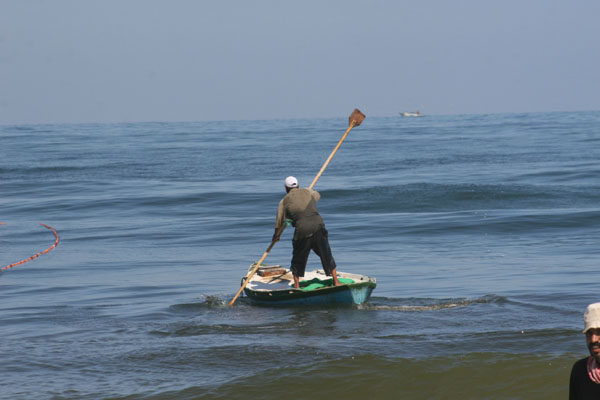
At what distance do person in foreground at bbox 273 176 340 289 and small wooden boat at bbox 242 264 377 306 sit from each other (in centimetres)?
28

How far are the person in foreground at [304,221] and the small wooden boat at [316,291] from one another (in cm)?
28

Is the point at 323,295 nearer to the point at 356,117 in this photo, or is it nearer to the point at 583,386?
the point at 356,117

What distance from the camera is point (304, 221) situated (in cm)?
1242

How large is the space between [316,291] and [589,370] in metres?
8.48

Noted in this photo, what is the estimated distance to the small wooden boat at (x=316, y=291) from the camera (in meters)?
12.4

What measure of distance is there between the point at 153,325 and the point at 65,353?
1.81m

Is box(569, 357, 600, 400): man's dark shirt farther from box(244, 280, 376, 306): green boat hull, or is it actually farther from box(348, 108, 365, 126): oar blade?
box(348, 108, 365, 126): oar blade

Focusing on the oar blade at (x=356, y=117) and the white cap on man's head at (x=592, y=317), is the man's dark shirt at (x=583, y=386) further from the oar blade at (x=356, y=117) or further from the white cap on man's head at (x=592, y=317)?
the oar blade at (x=356, y=117)

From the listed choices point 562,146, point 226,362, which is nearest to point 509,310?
point 226,362

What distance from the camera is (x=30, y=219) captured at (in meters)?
27.5

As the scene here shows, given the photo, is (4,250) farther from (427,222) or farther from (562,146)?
(562,146)

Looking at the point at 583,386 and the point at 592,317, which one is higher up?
the point at 592,317

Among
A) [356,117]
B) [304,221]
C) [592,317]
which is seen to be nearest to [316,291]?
[304,221]

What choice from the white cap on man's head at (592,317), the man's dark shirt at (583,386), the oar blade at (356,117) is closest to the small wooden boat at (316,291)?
the oar blade at (356,117)
